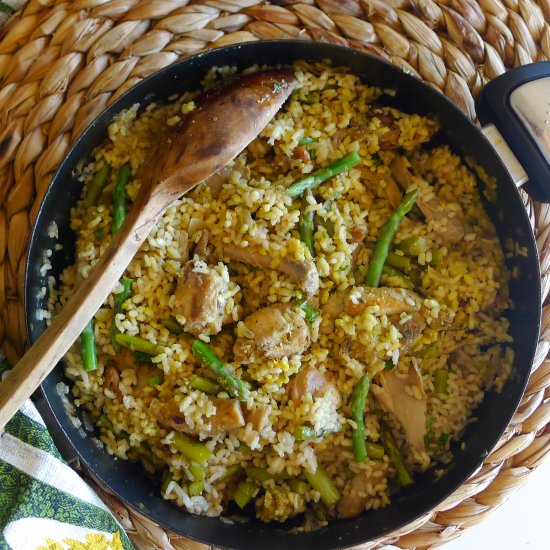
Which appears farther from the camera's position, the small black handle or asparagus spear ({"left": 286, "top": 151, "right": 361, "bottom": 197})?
asparagus spear ({"left": 286, "top": 151, "right": 361, "bottom": 197})

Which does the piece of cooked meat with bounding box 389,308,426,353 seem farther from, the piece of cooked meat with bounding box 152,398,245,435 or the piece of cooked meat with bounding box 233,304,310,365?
the piece of cooked meat with bounding box 152,398,245,435

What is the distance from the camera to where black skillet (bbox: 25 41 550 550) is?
5.79 ft

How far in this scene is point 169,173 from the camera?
170 centimetres

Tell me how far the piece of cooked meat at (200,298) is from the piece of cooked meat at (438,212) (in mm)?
612

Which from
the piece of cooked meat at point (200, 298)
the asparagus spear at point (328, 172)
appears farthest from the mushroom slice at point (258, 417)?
the asparagus spear at point (328, 172)

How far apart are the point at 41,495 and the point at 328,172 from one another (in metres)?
1.14

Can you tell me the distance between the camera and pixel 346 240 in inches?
75.7

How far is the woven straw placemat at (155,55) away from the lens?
1890 millimetres

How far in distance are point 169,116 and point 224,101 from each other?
0.25 m

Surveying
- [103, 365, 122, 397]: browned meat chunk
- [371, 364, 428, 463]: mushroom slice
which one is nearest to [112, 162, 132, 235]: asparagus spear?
[103, 365, 122, 397]: browned meat chunk

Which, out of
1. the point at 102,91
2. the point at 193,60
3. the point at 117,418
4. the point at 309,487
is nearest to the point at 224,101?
the point at 193,60

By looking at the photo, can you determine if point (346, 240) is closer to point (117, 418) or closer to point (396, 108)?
point (396, 108)

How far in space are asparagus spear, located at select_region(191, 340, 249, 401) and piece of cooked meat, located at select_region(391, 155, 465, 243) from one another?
27.8 inches

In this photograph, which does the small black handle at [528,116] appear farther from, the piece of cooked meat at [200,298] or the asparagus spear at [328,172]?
the piece of cooked meat at [200,298]
